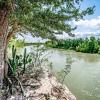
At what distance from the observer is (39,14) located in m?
6.29

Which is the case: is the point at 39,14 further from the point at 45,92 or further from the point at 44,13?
the point at 45,92

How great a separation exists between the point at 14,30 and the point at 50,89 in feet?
6.77

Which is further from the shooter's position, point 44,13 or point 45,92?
point 45,92

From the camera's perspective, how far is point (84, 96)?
10.4m

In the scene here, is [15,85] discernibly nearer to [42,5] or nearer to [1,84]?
[1,84]

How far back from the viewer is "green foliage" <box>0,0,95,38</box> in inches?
221

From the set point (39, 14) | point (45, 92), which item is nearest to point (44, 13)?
point (39, 14)

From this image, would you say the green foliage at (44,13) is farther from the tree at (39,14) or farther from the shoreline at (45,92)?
the shoreline at (45,92)

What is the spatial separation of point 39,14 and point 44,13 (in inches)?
5.3

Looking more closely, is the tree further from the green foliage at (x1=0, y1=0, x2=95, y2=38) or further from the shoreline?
the shoreline

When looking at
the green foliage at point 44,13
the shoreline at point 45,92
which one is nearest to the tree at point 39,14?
the green foliage at point 44,13

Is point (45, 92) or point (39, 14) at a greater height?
point (39, 14)

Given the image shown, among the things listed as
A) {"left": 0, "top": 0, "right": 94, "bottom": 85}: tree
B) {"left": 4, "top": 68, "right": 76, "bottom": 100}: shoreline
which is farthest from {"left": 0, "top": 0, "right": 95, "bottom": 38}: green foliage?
{"left": 4, "top": 68, "right": 76, "bottom": 100}: shoreline

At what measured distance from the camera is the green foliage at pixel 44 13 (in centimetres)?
562
